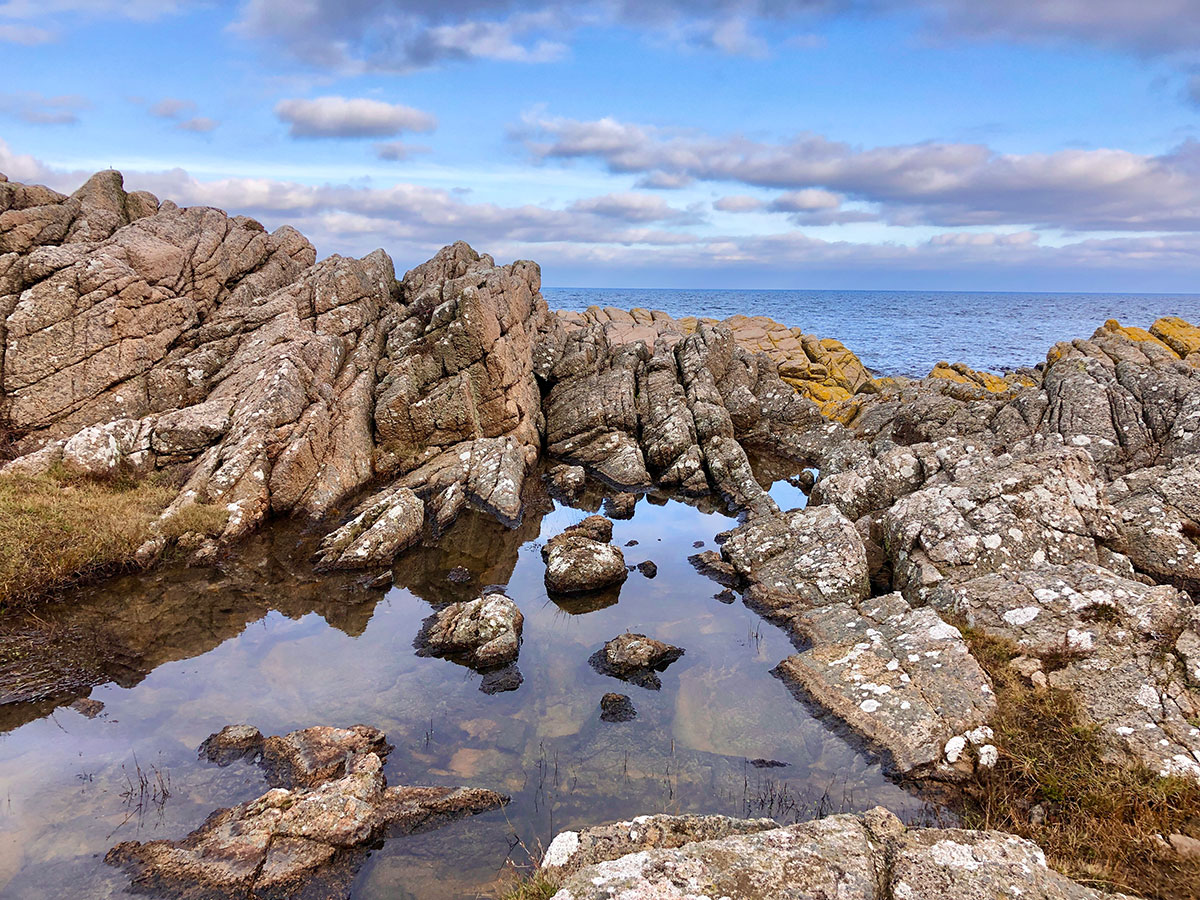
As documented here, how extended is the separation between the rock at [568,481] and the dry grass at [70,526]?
14982 mm

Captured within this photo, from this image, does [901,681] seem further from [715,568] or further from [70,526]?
[70,526]

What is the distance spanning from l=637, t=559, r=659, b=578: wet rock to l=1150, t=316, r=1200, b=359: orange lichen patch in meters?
48.3

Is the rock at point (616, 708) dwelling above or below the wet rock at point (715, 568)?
below

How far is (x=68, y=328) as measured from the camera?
28500 mm

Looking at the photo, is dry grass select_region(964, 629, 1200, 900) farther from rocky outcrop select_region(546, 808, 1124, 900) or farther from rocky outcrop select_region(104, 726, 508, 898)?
rocky outcrop select_region(104, 726, 508, 898)

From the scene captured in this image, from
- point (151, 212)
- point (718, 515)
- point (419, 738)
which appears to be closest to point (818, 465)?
point (718, 515)

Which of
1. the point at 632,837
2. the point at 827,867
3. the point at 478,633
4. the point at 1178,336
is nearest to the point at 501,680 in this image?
the point at 478,633

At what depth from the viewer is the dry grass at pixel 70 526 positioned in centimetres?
1873

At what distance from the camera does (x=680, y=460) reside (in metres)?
33.5

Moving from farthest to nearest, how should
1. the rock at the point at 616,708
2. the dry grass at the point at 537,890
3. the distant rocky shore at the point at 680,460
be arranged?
the rock at the point at 616,708 < the distant rocky shore at the point at 680,460 < the dry grass at the point at 537,890

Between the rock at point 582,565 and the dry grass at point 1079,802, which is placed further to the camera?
the rock at point 582,565

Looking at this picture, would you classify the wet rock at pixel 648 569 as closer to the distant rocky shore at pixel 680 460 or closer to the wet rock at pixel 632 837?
the distant rocky shore at pixel 680 460

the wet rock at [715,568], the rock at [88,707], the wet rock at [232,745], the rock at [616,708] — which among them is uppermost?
the wet rock at [715,568]

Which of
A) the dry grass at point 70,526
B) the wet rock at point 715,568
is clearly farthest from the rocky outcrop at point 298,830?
the wet rock at point 715,568
